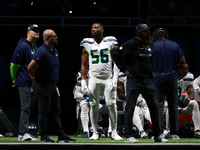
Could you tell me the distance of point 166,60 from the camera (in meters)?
7.41

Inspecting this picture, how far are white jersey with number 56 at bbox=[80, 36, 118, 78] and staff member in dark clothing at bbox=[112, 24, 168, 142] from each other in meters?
0.87

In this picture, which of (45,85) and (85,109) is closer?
(45,85)

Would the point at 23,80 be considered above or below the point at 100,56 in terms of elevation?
below

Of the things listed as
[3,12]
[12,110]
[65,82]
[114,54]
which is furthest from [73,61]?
[114,54]

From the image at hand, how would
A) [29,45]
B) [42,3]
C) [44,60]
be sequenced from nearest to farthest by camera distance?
1. [44,60]
2. [29,45]
3. [42,3]

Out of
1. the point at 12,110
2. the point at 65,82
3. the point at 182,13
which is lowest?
the point at 12,110

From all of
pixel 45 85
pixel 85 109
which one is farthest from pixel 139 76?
pixel 85 109

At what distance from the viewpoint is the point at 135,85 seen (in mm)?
6438

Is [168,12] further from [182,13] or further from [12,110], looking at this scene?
[12,110]

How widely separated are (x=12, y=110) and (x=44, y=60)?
4.86m

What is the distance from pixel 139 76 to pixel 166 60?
114 centimetres

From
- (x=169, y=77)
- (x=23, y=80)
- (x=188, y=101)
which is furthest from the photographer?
(x=188, y=101)

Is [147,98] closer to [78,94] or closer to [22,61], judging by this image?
[22,61]

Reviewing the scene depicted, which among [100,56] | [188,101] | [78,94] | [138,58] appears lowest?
[188,101]
